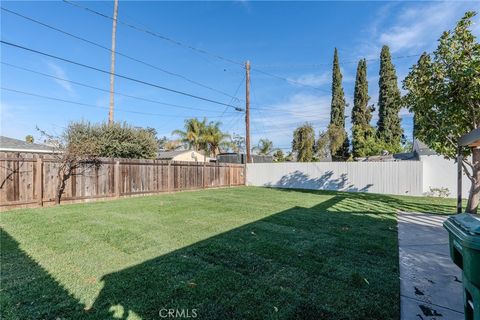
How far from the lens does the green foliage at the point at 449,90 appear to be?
625 cm

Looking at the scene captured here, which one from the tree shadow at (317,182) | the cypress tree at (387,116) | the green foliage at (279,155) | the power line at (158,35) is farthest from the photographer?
the green foliage at (279,155)

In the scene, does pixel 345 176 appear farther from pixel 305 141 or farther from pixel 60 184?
pixel 60 184

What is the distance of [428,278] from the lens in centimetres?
336

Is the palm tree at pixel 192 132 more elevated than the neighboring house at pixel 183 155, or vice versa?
the palm tree at pixel 192 132

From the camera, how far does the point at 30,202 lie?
775cm

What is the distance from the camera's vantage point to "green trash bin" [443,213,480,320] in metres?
1.38

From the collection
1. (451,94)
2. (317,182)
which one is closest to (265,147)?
(317,182)

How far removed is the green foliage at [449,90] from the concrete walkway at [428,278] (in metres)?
2.62

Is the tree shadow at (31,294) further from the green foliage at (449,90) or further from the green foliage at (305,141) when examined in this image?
the green foliage at (305,141)

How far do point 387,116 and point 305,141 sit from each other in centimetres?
779

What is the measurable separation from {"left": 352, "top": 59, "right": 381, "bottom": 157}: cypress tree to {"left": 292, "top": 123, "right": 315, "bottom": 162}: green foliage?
4.11 m

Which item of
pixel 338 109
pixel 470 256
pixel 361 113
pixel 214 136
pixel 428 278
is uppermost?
pixel 338 109

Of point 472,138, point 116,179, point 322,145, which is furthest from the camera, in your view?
point 322,145

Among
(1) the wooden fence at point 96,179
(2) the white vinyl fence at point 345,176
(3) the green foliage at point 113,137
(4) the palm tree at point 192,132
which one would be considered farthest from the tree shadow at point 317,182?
(4) the palm tree at point 192,132
